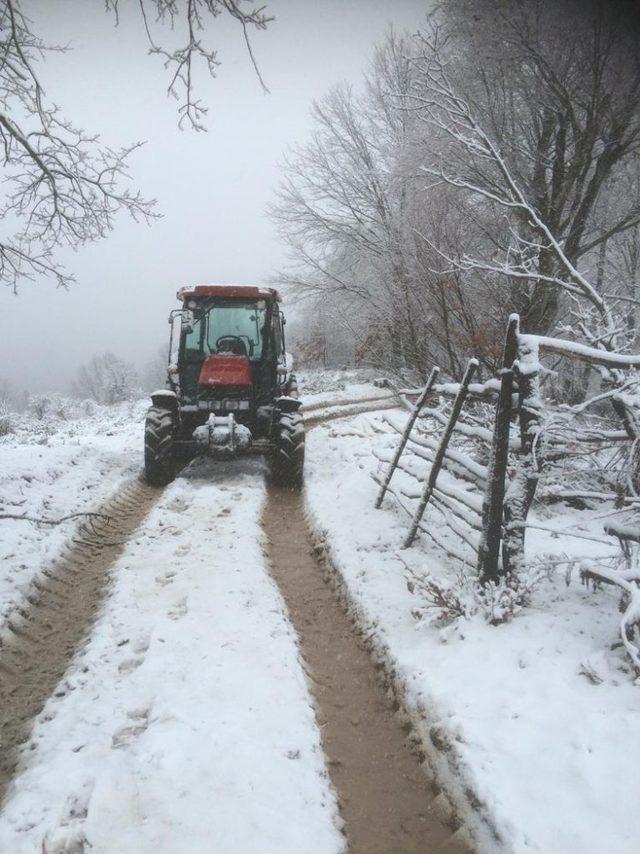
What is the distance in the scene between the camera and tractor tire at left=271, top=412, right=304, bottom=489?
7.05 metres

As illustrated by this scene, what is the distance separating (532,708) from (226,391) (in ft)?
19.8

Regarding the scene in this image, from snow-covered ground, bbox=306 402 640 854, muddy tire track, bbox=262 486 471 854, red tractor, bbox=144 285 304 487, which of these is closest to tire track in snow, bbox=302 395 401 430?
red tractor, bbox=144 285 304 487

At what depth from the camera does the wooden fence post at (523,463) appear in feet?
10.4

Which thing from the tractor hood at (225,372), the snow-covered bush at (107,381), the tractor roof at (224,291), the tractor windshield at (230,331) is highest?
the tractor roof at (224,291)

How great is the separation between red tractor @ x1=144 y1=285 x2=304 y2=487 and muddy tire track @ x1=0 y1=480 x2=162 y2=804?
173 centimetres

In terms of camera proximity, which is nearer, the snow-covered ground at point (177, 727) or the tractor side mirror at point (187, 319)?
the snow-covered ground at point (177, 727)

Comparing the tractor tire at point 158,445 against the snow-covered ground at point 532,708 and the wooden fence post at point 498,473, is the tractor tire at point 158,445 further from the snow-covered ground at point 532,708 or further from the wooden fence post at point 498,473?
the wooden fence post at point 498,473

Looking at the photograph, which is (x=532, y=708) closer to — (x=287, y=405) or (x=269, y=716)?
(x=269, y=716)


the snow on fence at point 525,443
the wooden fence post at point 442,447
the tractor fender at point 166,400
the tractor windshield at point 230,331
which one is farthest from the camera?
the tractor windshield at point 230,331

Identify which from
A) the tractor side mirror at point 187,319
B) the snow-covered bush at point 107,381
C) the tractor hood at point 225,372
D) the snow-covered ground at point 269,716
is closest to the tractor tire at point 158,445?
the tractor hood at point 225,372

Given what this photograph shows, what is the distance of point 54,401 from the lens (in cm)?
3059

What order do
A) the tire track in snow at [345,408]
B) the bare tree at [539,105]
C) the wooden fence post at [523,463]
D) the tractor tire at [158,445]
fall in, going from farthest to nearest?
the tire track in snow at [345,408], the tractor tire at [158,445], the bare tree at [539,105], the wooden fence post at [523,463]

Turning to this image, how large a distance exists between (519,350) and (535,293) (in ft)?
14.6

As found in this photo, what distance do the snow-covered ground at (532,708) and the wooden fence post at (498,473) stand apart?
16.0 inches
